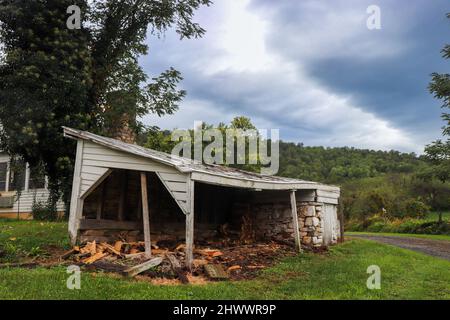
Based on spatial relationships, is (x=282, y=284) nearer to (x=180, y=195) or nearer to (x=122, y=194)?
(x=180, y=195)

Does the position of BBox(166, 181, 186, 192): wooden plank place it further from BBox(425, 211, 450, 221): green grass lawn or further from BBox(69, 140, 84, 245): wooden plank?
BBox(425, 211, 450, 221): green grass lawn

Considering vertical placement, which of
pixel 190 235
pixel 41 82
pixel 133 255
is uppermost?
pixel 41 82

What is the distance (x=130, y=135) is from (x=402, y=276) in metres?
13.5

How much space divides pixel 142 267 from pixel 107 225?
11.5 feet

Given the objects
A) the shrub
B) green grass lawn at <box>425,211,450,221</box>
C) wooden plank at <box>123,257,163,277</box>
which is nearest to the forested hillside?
green grass lawn at <box>425,211,450,221</box>

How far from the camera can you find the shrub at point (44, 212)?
18547 millimetres

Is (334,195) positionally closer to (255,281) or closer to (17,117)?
(255,281)

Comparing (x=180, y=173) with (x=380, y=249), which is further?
(x=380, y=249)

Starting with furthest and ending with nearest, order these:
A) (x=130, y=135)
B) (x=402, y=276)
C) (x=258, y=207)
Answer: (x=130, y=135) → (x=258, y=207) → (x=402, y=276)

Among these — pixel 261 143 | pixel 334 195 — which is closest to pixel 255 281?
pixel 334 195

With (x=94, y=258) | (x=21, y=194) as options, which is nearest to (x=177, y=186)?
(x=94, y=258)

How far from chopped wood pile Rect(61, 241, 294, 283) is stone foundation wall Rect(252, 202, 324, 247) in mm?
2256

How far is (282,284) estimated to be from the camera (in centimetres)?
798
